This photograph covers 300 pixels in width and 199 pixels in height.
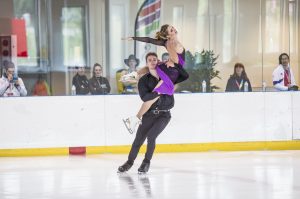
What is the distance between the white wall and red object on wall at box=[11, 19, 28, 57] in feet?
3.38

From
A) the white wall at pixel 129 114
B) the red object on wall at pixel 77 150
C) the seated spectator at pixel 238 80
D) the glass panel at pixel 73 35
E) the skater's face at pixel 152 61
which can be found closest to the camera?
the skater's face at pixel 152 61

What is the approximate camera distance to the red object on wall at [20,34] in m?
11.9

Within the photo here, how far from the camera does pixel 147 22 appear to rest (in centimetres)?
1230

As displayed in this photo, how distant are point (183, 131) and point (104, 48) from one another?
1830 millimetres

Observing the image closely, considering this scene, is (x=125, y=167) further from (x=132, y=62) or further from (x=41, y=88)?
(x=132, y=62)

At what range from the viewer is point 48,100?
1116cm

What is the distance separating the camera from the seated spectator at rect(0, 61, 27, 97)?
11.3 meters

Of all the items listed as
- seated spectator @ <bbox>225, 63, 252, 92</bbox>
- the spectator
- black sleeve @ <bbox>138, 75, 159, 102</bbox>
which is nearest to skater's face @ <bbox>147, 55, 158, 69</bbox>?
black sleeve @ <bbox>138, 75, 159, 102</bbox>

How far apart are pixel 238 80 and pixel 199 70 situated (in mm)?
576

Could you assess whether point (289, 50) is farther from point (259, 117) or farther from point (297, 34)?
point (259, 117)

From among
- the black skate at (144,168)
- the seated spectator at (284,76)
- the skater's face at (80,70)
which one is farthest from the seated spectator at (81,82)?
the black skate at (144,168)

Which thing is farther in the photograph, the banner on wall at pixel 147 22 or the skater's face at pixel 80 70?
the banner on wall at pixel 147 22

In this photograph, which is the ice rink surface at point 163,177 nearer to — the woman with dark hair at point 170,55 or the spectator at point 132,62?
the woman with dark hair at point 170,55

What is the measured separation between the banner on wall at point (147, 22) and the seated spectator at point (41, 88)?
1410 millimetres
